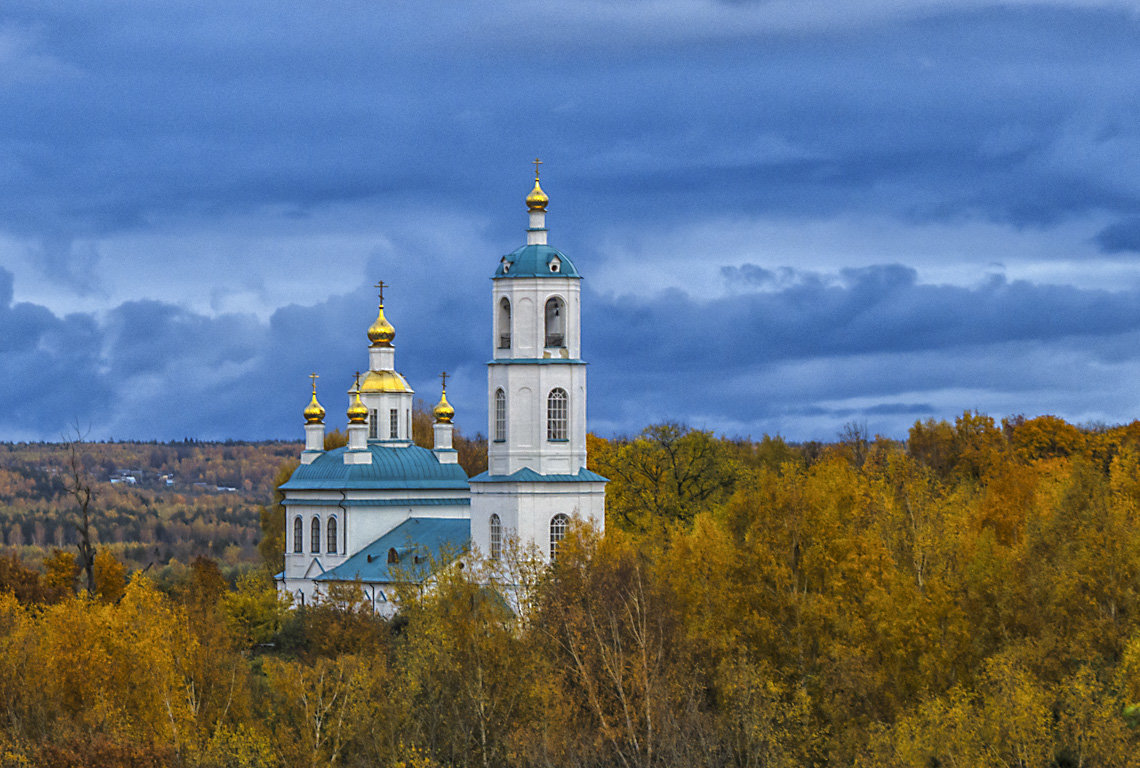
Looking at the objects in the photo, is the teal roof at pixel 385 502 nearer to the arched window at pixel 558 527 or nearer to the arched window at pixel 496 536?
the arched window at pixel 496 536

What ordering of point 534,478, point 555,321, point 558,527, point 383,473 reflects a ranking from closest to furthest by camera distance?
point 534,478 → point 558,527 → point 555,321 → point 383,473

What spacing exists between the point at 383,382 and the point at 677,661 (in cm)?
3595

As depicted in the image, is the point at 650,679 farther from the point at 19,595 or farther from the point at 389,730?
the point at 19,595

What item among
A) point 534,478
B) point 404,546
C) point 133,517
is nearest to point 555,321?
point 534,478

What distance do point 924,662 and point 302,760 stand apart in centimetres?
1231

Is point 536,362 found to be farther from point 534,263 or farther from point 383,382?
point 383,382

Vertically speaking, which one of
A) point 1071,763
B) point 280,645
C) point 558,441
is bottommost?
point 1071,763

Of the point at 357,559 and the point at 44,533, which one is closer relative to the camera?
the point at 357,559

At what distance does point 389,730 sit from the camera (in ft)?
115

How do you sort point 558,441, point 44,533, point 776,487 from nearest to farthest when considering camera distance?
point 776,487, point 558,441, point 44,533

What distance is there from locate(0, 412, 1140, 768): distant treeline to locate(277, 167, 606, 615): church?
34.4 ft

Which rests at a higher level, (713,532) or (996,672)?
(713,532)

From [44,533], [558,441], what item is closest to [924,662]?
[558,441]

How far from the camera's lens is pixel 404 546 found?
63188mm
